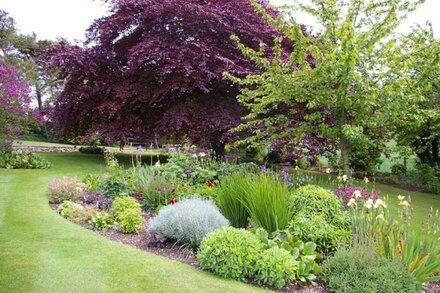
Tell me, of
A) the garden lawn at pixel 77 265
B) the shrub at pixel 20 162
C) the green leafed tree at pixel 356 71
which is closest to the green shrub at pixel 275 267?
the garden lawn at pixel 77 265

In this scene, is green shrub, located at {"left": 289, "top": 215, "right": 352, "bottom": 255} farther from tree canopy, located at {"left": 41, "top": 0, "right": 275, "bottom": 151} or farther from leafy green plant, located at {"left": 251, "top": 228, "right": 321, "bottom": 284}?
tree canopy, located at {"left": 41, "top": 0, "right": 275, "bottom": 151}

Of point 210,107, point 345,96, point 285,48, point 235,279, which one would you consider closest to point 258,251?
point 235,279

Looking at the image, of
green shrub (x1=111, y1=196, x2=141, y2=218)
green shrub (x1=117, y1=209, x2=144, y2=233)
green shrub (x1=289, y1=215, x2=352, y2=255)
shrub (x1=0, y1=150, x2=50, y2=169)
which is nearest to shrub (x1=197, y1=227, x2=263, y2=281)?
green shrub (x1=289, y1=215, x2=352, y2=255)

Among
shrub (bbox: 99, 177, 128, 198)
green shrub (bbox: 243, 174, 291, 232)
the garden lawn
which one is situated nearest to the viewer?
the garden lawn

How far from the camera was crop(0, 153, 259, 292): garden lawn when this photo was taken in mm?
3436

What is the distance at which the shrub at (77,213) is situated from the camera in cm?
569

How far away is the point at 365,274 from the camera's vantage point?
3748mm

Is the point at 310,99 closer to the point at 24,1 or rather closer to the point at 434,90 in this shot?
the point at 24,1

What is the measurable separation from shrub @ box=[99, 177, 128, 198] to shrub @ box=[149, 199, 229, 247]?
2061 millimetres

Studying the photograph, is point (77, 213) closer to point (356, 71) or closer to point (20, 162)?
point (356, 71)

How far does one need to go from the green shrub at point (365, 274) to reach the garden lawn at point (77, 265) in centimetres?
83

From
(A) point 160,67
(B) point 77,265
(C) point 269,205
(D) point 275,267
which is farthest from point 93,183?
(A) point 160,67

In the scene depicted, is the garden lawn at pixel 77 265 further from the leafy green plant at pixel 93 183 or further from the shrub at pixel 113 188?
the leafy green plant at pixel 93 183

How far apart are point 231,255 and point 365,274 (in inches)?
50.8
